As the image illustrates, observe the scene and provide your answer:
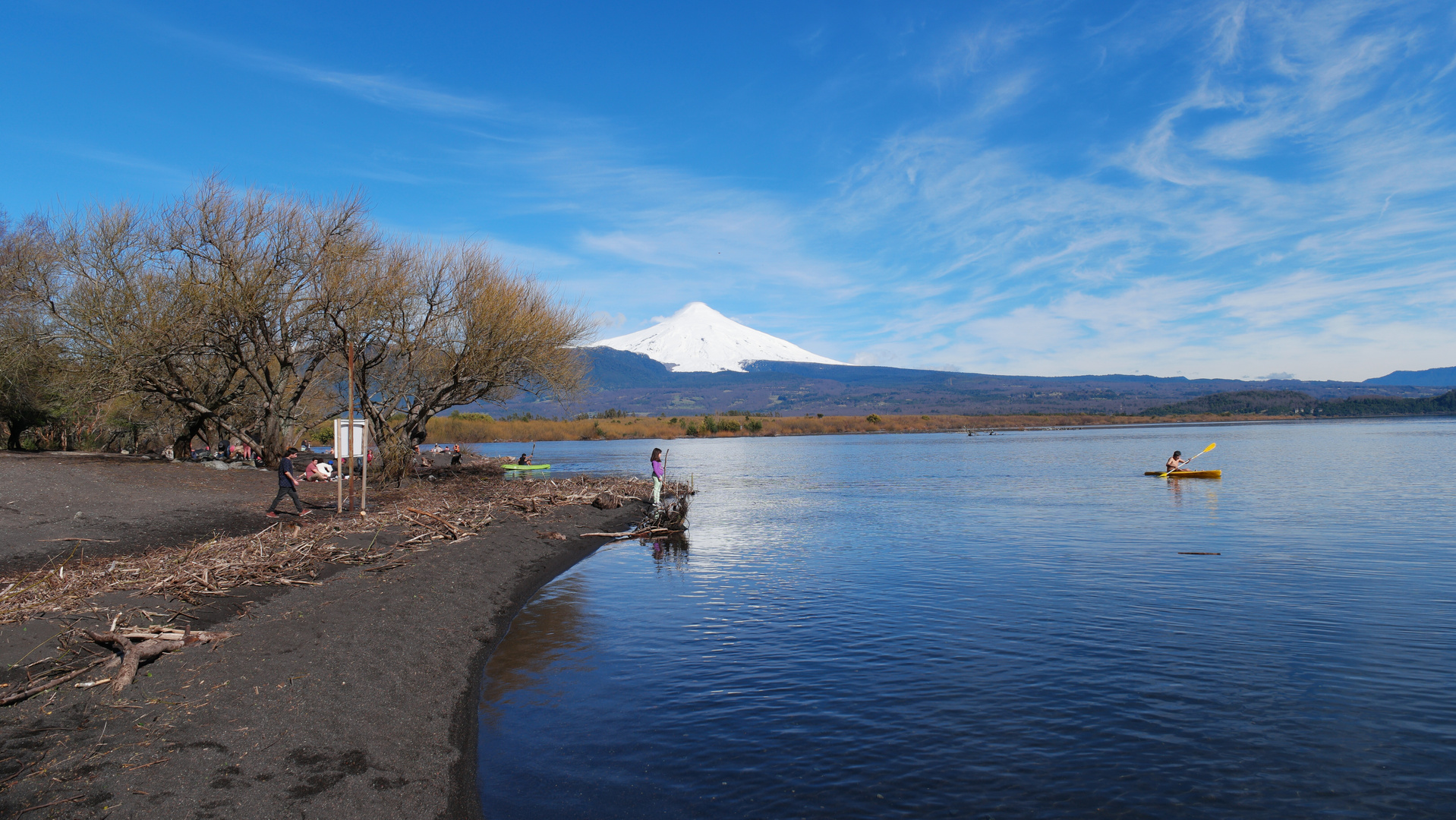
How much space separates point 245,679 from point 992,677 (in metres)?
8.78

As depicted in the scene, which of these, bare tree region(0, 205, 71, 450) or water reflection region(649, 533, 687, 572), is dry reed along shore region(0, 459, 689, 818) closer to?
water reflection region(649, 533, 687, 572)

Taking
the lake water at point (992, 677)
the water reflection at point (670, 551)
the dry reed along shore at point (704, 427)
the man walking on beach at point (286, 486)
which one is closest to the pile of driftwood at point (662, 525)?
the water reflection at point (670, 551)

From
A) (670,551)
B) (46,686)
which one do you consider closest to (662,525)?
(670,551)

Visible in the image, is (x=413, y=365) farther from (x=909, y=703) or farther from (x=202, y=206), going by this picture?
(x=909, y=703)

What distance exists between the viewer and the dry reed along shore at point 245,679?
248 inches

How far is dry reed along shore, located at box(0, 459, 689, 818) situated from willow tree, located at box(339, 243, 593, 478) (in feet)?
49.5

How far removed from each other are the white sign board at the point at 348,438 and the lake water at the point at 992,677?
259 inches

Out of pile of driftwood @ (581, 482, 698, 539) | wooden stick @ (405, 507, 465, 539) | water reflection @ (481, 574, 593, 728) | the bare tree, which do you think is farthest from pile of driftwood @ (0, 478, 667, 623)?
the bare tree

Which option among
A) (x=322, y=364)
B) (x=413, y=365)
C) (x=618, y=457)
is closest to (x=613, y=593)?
(x=413, y=365)

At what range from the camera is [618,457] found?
75000 millimetres

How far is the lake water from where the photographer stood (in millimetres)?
7375

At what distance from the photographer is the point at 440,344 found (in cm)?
3178

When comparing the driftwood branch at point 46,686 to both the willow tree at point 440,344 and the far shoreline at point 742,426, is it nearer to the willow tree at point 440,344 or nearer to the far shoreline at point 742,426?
the willow tree at point 440,344

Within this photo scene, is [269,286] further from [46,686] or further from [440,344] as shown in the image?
[46,686]
